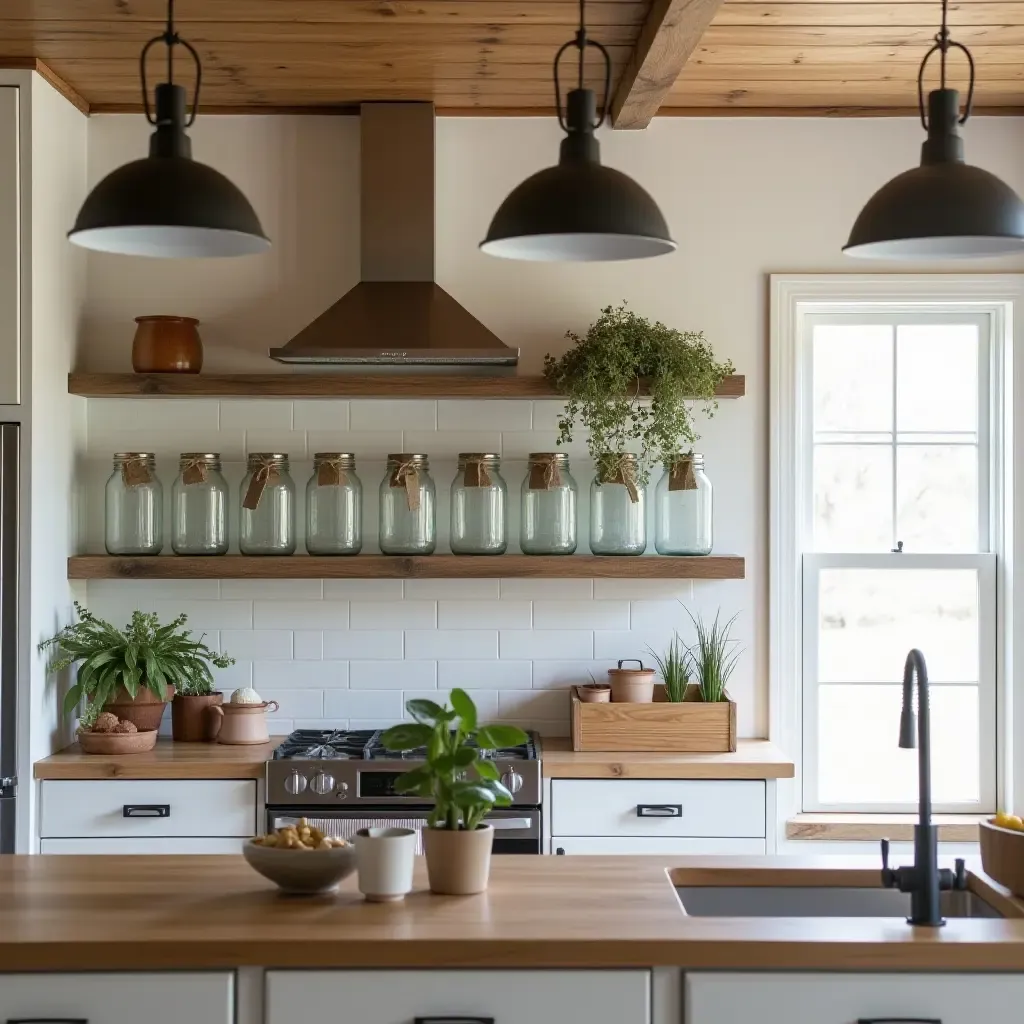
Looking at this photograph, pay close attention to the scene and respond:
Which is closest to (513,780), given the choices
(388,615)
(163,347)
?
(388,615)

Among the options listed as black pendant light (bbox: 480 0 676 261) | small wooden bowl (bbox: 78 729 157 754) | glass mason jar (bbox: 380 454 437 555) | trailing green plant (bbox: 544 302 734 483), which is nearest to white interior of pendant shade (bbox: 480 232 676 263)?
black pendant light (bbox: 480 0 676 261)

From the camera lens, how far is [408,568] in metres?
4.02

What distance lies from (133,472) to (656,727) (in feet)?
6.07

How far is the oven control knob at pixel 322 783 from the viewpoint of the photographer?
3.68 m

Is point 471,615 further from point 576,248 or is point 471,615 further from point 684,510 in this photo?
point 576,248

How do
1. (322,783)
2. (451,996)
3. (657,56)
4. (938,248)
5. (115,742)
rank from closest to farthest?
(451,996) < (938,248) < (657,56) < (322,783) < (115,742)

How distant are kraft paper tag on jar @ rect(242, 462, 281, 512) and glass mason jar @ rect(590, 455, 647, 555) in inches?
40.8

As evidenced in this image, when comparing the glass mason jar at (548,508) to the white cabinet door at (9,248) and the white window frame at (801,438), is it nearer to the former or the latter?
the white window frame at (801,438)

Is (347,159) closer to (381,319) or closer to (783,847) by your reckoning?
(381,319)

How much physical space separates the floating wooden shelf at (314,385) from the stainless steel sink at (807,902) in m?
1.91

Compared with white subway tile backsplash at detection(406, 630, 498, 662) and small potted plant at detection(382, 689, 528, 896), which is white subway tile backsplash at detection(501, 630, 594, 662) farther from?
small potted plant at detection(382, 689, 528, 896)

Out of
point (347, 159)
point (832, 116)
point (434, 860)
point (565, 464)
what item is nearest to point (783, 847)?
point (565, 464)

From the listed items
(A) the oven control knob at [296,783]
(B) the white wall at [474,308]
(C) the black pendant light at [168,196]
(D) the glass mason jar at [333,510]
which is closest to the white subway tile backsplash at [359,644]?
(B) the white wall at [474,308]

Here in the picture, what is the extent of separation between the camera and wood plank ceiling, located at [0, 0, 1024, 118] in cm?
338
